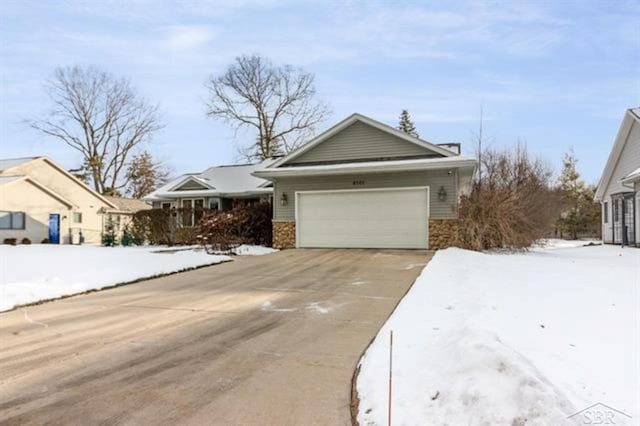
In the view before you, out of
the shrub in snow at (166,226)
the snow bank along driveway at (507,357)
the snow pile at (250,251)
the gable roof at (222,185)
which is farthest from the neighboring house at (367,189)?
the snow bank along driveway at (507,357)

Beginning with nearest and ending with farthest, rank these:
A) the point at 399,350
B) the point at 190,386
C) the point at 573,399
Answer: the point at 573,399 < the point at 190,386 < the point at 399,350

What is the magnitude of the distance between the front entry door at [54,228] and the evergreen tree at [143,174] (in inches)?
626

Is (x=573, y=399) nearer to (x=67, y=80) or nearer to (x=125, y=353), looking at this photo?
(x=125, y=353)

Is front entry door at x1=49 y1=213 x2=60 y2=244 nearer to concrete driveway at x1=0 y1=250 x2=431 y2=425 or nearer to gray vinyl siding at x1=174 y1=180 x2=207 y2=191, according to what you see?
gray vinyl siding at x1=174 y1=180 x2=207 y2=191

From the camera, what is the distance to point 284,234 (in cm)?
1623

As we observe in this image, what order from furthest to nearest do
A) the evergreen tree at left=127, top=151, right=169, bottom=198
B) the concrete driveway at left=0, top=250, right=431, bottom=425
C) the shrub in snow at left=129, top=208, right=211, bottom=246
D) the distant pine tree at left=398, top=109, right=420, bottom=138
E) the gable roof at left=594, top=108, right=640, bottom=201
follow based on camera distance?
the distant pine tree at left=398, top=109, right=420, bottom=138
the evergreen tree at left=127, top=151, right=169, bottom=198
the shrub in snow at left=129, top=208, right=211, bottom=246
the gable roof at left=594, top=108, right=640, bottom=201
the concrete driveway at left=0, top=250, right=431, bottom=425

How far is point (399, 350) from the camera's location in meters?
4.18

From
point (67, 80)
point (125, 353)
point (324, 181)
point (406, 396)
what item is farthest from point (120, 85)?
point (406, 396)

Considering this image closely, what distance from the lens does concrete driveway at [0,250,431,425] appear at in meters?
3.24

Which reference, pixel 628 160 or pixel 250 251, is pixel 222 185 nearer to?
pixel 250 251

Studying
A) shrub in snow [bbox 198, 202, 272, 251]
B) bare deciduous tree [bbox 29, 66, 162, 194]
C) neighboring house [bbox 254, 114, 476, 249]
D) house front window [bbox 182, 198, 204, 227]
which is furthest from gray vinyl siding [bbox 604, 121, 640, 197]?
bare deciduous tree [bbox 29, 66, 162, 194]

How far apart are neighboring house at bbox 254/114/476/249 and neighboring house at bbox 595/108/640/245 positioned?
6.55 meters

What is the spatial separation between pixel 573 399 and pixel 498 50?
1346 cm

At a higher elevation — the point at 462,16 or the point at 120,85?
the point at 120,85
